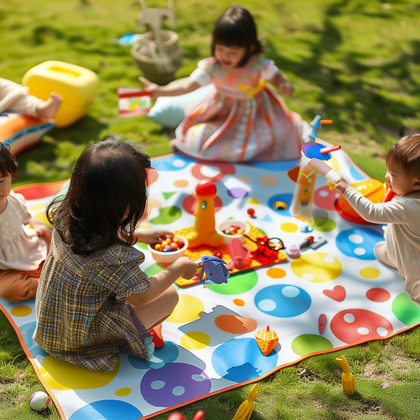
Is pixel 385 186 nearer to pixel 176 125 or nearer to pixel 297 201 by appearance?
pixel 297 201

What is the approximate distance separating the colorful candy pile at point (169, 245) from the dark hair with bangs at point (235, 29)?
4.09ft

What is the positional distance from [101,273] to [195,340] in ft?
1.90

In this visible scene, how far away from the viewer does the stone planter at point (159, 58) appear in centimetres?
385

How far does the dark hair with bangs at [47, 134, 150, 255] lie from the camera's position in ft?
4.83

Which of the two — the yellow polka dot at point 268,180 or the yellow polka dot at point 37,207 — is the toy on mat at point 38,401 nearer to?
the yellow polka dot at point 37,207

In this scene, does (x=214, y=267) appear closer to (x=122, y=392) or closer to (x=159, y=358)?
(x=159, y=358)

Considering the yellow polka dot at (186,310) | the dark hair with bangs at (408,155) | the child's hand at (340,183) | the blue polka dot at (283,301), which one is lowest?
the blue polka dot at (283,301)

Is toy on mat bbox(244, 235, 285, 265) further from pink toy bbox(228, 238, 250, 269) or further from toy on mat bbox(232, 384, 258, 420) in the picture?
toy on mat bbox(232, 384, 258, 420)

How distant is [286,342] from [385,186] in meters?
1.01

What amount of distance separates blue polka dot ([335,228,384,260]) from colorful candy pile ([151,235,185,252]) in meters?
0.83

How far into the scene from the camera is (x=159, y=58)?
12.7ft

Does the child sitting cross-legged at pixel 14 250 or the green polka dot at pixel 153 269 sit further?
the green polka dot at pixel 153 269

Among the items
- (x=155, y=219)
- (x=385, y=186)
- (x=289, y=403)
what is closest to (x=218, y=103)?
(x=155, y=219)

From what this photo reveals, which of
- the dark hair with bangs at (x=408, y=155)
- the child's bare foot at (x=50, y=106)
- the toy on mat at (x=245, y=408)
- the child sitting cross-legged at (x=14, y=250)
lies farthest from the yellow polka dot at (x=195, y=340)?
the child's bare foot at (x=50, y=106)
